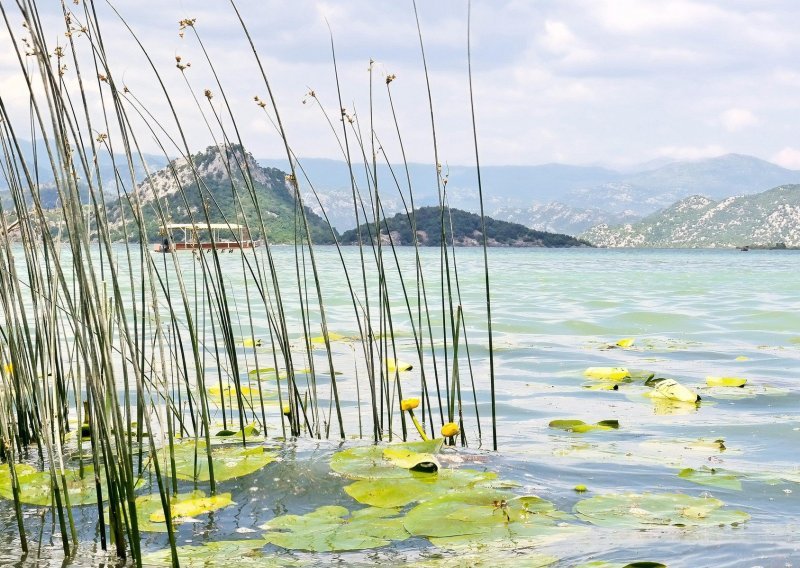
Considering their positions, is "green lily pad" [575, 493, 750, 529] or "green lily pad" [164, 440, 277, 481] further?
"green lily pad" [164, 440, 277, 481]

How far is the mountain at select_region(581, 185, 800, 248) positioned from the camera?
111312 millimetres

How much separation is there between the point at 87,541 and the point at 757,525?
186cm

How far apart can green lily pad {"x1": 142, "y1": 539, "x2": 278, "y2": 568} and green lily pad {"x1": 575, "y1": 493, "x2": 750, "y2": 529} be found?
0.91m

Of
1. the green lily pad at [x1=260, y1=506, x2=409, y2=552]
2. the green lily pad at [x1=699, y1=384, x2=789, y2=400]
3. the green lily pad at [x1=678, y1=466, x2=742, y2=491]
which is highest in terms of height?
the green lily pad at [x1=260, y1=506, x2=409, y2=552]

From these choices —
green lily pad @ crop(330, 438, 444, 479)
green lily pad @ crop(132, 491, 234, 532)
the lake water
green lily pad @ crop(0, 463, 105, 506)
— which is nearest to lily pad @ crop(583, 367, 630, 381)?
the lake water

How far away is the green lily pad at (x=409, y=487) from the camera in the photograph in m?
2.55

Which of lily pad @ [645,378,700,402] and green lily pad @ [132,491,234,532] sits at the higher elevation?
green lily pad @ [132,491,234,532]

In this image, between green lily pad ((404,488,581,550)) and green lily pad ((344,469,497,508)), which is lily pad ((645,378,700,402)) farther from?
green lily pad ((404,488,581,550))

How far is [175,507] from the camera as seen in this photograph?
241cm

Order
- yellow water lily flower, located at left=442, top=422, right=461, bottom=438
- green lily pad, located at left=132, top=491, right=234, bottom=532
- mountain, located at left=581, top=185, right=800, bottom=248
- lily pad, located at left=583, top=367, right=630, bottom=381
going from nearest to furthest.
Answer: green lily pad, located at left=132, top=491, right=234, bottom=532, yellow water lily flower, located at left=442, top=422, right=461, bottom=438, lily pad, located at left=583, top=367, right=630, bottom=381, mountain, located at left=581, top=185, right=800, bottom=248

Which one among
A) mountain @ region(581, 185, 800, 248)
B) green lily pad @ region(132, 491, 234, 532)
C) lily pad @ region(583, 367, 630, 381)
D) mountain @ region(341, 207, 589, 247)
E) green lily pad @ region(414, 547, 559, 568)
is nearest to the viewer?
green lily pad @ region(414, 547, 559, 568)

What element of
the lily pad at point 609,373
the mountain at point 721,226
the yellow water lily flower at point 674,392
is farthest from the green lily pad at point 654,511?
the mountain at point 721,226

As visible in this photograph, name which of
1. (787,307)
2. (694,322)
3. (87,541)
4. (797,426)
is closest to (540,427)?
(797,426)

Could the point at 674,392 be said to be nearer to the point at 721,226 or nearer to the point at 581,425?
the point at 581,425
